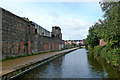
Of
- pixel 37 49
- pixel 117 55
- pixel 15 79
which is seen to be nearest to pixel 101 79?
pixel 117 55

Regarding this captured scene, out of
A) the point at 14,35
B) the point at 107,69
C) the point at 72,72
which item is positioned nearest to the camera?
the point at 72,72

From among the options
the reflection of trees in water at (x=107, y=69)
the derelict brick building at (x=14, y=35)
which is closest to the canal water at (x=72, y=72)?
the reflection of trees in water at (x=107, y=69)

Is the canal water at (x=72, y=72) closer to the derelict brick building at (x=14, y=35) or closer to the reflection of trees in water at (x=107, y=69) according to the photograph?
the reflection of trees in water at (x=107, y=69)

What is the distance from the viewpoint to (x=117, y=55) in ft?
24.6

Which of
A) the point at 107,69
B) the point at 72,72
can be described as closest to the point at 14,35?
the point at 72,72

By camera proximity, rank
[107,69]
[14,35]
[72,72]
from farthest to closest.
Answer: [14,35]
[107,69]
[72,72]

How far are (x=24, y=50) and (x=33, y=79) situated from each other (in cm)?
1119

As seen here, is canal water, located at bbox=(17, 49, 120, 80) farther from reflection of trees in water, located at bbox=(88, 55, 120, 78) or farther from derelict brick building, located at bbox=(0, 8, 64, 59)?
derelict brick building, located at bbox=(0, 8, 64, 59)

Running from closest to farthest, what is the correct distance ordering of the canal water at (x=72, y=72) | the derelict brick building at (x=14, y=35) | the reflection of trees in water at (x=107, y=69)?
the canal water at (x=72, y=72)
the reflection of trees in water at (x=107, y=69)
the derelict brick building at (x=14, y=35)


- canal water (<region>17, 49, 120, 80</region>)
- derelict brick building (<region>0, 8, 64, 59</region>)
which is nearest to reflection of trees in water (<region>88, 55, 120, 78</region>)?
canal water (<region>17, 49, 120, 80</region>)

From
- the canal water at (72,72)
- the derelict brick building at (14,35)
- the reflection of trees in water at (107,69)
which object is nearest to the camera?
the canal water at (72,72)

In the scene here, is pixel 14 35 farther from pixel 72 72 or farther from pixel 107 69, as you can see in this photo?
pixel 107 69

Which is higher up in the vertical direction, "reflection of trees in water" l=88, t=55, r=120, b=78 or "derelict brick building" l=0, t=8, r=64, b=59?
"derelict brick building" l=0, t=8, r=64, b=59

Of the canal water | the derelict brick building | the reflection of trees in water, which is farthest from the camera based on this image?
the derelict brick building
